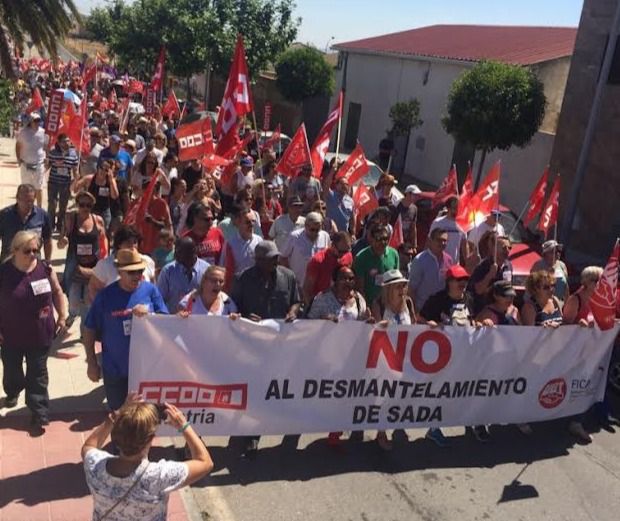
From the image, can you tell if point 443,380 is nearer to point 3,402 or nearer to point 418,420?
point 418,420

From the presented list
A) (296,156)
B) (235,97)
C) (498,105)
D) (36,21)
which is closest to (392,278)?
(235,97)

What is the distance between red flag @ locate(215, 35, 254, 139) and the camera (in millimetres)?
8797

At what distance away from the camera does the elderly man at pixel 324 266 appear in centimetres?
651

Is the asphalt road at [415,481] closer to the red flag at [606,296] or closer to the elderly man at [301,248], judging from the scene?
the red flag at [606,296]

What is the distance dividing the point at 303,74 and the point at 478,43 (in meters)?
7.83

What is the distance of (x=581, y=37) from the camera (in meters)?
16.0

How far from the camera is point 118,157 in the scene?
10797 mm

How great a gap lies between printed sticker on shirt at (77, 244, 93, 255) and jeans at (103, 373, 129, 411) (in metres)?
2.09

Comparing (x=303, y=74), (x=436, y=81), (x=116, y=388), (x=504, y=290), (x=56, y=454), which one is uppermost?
(x=436, y=81)

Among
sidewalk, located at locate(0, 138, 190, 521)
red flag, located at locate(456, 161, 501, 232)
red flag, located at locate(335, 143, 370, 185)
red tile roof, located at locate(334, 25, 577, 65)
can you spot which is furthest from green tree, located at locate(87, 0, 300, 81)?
sidewalk, located at locate(0, 138, 190, 521)

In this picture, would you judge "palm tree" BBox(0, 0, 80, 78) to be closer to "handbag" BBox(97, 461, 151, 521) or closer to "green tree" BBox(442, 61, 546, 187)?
"green tree" BBox(442, 61, 546, 187)

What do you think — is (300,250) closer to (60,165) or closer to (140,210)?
(140,210)

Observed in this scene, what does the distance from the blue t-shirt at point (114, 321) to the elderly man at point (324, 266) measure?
1921 millimetres

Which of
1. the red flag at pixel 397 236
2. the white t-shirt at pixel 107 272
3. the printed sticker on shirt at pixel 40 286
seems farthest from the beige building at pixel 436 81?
the printed sticker on shirt at pixel 40 286
